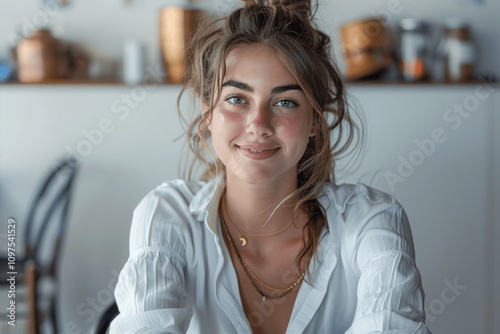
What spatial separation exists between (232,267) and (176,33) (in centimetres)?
121

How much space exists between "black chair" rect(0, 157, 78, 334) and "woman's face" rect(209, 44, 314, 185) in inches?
48.3

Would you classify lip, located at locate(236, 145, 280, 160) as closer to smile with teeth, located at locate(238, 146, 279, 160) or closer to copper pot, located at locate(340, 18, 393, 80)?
smile with teeth, located at locate(238, 146, 279, 160)

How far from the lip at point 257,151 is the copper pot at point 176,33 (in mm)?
1111

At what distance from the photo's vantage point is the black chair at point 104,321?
1.23 metres

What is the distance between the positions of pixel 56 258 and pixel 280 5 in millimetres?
1404

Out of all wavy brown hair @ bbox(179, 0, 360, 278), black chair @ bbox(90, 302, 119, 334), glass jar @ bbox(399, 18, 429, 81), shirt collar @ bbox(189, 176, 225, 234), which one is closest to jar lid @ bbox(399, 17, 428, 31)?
glass jar @ bbox(399, 18, 429, 81)

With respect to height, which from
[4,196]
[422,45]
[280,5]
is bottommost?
[4,196]

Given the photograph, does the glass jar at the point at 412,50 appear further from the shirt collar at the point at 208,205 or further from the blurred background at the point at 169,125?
the shirt collar at the point at 208,205

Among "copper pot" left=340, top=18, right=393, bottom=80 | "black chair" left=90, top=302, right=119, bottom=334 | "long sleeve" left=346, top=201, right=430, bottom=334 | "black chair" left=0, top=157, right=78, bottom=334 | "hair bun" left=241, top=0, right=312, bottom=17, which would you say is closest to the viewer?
"long sleeve" left=346, top=201, right=430, bottom=334

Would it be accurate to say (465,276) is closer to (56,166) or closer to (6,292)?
(56,166)

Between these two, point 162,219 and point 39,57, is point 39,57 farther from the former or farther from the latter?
point 162,219

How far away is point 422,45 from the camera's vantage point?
7.46ft

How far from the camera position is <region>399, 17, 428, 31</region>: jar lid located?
2244mm

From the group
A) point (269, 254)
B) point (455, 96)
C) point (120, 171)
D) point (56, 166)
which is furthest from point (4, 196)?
point (455, 96)
